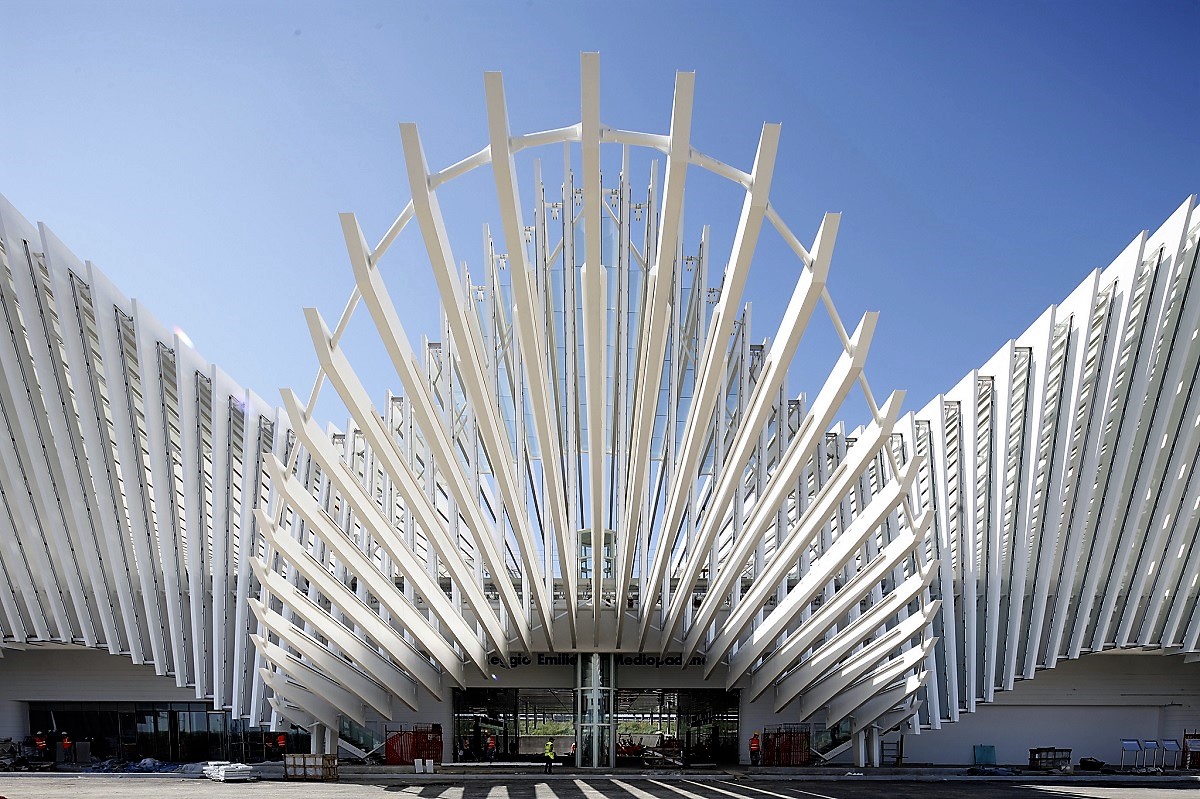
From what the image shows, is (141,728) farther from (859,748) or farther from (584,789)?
(859,748)

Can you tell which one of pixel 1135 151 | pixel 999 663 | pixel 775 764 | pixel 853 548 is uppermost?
pixel 1135 151

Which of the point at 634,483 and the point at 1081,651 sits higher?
the point at 634,483

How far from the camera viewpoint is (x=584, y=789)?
2133 cm

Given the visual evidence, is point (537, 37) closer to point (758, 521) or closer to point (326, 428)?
point (758, 521)

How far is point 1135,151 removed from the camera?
14.8 metres

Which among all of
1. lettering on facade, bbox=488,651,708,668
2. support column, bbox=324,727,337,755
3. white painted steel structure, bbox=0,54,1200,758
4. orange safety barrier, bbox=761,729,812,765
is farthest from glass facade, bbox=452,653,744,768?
support column, bbox=324,727,337,755

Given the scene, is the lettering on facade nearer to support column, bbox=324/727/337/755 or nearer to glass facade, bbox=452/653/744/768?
glass facade, bbox=452/653/744/768

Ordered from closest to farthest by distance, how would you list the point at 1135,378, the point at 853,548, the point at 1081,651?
the point at 853,548 < the point at 1135,378 < the point at 1081,651

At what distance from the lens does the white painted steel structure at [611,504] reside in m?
18.5

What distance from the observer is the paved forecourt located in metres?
19.5

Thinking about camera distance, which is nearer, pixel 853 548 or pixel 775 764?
pixel 853 548

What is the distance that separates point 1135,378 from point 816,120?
42.2 feet

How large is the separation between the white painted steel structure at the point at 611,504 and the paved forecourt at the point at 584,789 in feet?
8.66

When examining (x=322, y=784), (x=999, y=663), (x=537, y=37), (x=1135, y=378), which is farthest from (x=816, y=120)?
(x=999, y=663)
